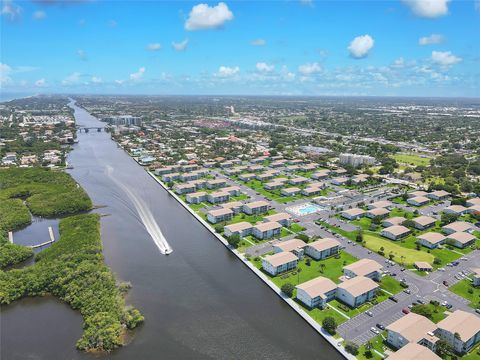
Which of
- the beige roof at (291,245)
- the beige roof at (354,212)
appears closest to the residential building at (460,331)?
the beige roof at (291,245)

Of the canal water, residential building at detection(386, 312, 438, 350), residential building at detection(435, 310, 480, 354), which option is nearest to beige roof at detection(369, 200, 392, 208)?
the canal water

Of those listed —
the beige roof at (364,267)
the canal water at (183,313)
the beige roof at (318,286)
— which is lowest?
the canal water at (183,313)

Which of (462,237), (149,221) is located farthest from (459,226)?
(149,221)

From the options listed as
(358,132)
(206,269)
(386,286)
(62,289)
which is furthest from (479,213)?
(358,132)

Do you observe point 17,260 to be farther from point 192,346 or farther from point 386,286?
point 386,286

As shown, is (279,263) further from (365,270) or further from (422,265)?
(422,265)

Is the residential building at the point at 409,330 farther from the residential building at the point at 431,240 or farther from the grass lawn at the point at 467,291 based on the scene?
the residential building at the point at 431,240

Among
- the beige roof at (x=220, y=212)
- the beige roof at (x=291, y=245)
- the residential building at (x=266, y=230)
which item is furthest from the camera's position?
the beige roof at (x=220, y=212)

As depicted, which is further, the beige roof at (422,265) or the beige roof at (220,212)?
the beige roof at (220,212)

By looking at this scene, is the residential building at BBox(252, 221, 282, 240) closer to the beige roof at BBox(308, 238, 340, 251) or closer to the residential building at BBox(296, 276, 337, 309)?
the beige roof at BBox(308, 238, 340, 251)
